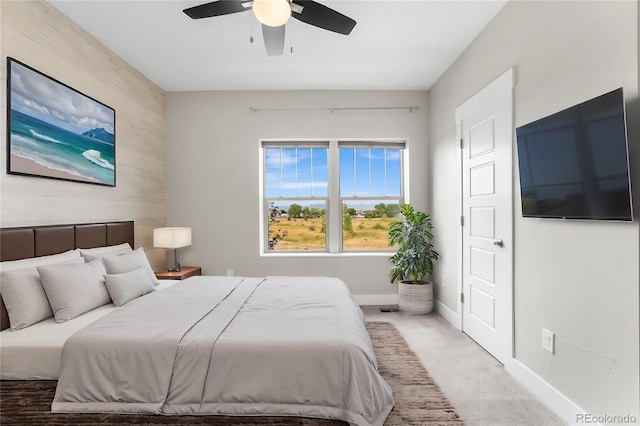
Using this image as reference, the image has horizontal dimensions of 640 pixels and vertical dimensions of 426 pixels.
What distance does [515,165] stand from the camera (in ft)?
8.87

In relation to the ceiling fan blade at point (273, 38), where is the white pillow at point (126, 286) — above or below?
below

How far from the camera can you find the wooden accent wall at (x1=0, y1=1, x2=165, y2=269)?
98.0 inches

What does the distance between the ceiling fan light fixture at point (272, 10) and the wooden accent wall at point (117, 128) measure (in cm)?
182

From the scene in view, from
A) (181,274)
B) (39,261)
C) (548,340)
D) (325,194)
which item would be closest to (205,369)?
(39,261)

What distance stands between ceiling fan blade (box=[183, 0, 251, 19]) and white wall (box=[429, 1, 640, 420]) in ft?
6.37

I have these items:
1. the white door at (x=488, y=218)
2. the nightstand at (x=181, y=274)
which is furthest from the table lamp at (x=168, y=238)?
the white door at (x=488, y=218)

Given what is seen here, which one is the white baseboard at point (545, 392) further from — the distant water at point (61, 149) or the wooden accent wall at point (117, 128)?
the distant water at point (61, 149)

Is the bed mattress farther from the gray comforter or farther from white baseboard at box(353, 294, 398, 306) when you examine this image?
white baseboard at box(353, 294, 398, 306)

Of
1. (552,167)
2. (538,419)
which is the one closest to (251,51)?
(552,167)

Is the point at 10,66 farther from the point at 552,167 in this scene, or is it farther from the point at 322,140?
the point at 552,167

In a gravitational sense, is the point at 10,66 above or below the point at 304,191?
above

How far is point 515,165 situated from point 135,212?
3.81 meters

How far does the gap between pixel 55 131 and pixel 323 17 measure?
224 centimetres

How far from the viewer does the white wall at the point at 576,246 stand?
5.68 ft
